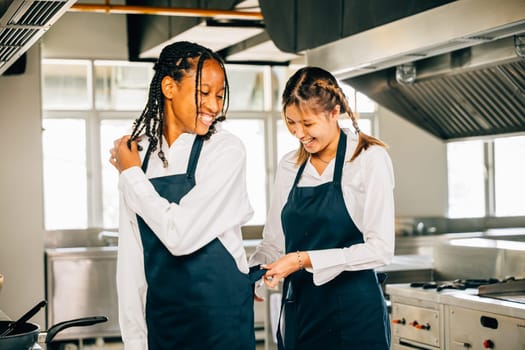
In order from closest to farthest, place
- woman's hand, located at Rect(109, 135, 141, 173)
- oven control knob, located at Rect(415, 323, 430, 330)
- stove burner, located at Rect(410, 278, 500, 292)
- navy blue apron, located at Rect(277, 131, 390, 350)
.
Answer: woman's hand, located at Rect(109, 135, 141, 173) < navy blue apron, located at Rect(277, 131, 390, 350) < oven control knob, located at Rect(415, 323, 430, 330) < stove burner, located at Rect(410, 278, 500, 292)

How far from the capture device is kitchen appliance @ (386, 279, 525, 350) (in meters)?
3.09

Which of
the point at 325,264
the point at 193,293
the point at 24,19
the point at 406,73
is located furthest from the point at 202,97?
the point at 406,73

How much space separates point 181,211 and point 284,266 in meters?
0.56

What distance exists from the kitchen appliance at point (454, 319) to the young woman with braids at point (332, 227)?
819 millimetres

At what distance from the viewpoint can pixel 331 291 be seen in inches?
96.8

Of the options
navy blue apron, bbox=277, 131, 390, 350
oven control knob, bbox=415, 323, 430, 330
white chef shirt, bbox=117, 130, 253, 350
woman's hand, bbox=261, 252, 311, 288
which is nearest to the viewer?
white chef shirt, bbox=117, 130, 253, 350

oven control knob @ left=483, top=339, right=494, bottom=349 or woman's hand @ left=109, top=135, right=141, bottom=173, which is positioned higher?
woman's hand @ left=109, top=135, right=141, bottom=173

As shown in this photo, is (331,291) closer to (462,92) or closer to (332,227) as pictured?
(332,227)

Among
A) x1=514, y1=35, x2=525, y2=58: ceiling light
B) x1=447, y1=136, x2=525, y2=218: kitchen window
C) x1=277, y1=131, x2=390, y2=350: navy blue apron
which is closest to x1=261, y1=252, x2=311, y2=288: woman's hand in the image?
x1=277, y1=131, x2=390, y2=350: navy blue apron

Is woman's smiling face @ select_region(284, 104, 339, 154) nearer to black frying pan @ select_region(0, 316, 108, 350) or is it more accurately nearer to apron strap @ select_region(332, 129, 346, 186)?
apron strap @ select_region(332, 129, 346, 186)

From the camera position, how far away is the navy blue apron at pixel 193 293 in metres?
1.81

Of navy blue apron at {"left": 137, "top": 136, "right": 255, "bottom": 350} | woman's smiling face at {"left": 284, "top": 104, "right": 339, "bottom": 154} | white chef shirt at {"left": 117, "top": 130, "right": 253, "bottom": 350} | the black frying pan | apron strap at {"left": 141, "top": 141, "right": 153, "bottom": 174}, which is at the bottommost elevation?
the black frying pan

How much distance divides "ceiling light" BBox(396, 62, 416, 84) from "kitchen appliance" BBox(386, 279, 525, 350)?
3.30ft

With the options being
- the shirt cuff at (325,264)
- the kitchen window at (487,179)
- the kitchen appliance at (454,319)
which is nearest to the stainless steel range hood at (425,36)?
the shirt cuff at (325,264)
